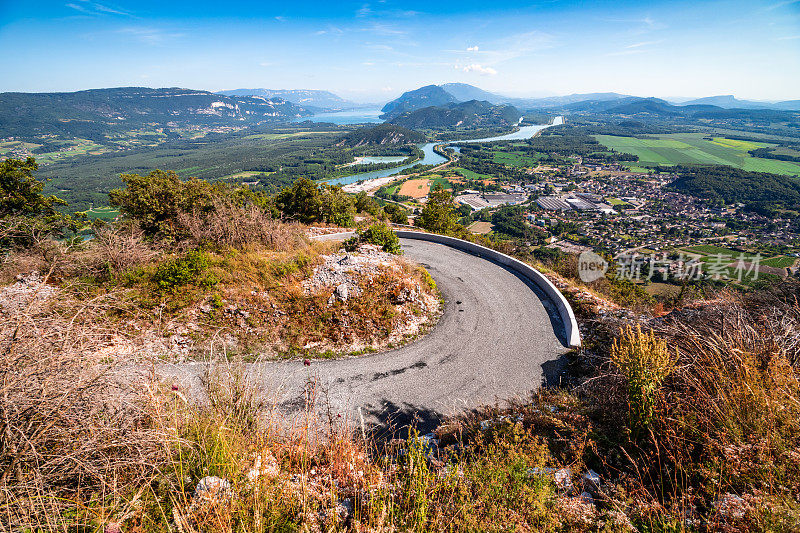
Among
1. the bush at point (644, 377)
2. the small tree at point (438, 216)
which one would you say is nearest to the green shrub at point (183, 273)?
the bush at point (644, 377)

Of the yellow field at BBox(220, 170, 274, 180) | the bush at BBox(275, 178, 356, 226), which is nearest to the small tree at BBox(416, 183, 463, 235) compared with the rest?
the bush at BBox(275, 178, 356, 226)

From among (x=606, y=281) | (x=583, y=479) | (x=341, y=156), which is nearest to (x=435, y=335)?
(x=583, y=479)

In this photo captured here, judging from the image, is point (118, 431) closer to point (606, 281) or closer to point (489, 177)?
point (606, 281)

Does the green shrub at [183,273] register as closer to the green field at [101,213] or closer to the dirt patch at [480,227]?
the dirt patch at [480,227]

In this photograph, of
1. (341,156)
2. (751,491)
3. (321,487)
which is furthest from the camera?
(341,156)

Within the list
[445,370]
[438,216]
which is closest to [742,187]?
[438,216]
